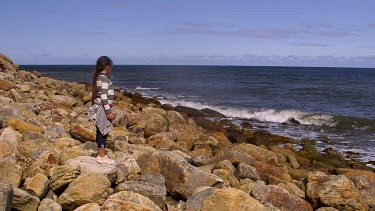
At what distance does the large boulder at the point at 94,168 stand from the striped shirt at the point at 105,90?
84 centimetres

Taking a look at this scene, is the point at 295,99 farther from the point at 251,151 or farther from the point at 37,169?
the point at 37,169

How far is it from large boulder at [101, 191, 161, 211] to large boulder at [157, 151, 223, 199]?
1.43m

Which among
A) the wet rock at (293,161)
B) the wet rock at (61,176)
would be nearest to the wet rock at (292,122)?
the wet rock at (293,161)

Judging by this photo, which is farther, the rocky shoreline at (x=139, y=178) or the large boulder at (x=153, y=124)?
the large boulder at (x=153, y=124)

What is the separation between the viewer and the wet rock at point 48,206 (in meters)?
4.91

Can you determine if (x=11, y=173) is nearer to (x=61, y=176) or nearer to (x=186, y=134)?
(x=61, y=176)

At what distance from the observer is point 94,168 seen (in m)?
5.79

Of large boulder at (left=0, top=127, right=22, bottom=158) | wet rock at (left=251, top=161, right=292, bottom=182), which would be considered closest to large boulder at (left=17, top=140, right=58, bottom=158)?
large boulder at (left=0, top=127, right=22, bottom=158)

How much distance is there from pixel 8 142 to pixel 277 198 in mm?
4402

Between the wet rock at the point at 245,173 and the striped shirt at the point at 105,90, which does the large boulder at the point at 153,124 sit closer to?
the wet rock at the point at 245,173

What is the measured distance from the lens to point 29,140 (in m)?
7.22

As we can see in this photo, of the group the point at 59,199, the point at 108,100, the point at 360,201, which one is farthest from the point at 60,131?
the point at 360,201

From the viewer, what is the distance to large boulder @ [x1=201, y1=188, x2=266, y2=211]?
544 centimetres

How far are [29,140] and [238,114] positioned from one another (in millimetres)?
18303
